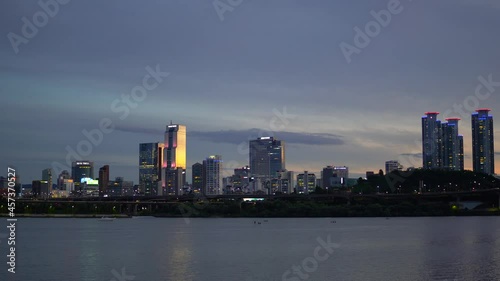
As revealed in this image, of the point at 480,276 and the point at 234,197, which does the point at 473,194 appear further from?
the point at 480,276

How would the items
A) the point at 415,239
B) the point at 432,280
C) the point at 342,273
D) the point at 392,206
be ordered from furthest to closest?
the point at 392,206, the point at 415,239, the point at 342,273, the point at 432,280

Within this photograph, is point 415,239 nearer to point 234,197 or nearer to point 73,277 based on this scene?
point 73,277

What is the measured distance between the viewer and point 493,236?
84500 mm

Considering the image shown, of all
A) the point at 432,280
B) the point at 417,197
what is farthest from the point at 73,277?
the point at 417,197

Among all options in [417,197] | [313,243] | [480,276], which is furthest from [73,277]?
[417,197]

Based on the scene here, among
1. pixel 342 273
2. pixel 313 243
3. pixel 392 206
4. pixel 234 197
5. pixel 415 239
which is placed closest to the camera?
pixel 342 273

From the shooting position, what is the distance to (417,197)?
6639 inches

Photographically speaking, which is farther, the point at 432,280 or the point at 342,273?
the point at 342,273

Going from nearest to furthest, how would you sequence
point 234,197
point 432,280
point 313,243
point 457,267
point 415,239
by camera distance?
1. point 432,280
2. point 457,267
3. point 313,243
4. point 415,239
5. point 234,197

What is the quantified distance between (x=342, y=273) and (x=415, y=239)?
3616 cm

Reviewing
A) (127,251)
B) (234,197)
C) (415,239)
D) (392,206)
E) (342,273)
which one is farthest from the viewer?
(234,197)

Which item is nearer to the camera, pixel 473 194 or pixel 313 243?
pixel 313 243

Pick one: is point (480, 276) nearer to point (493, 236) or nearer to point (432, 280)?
point (432, 280)

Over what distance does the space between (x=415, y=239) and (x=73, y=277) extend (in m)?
47.0
